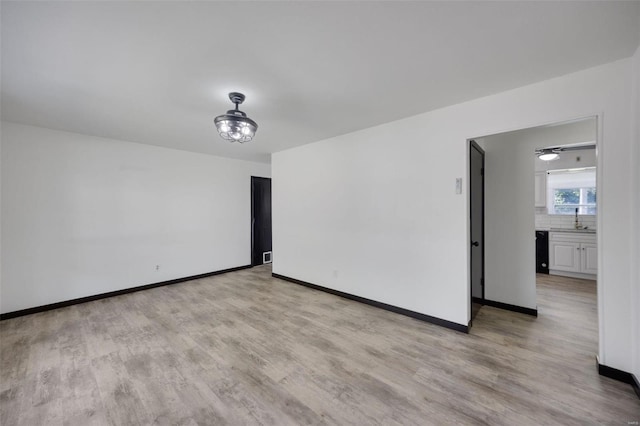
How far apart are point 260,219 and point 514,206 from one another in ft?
16.5

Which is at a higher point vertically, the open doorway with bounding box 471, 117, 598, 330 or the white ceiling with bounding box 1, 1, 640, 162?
the white ceiling with bounding box 1, 1, 640, 162

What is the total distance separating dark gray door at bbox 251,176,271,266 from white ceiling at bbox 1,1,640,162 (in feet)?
10.6

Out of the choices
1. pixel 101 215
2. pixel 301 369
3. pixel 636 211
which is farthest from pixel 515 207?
pixel 101 215

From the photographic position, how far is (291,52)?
1858 mm

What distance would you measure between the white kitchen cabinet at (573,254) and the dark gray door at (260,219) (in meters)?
6.13

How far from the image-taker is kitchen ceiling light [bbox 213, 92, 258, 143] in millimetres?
2414

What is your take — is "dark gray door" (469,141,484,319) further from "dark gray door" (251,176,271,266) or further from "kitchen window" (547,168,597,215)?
"dark gray door" (251,176,271,266)

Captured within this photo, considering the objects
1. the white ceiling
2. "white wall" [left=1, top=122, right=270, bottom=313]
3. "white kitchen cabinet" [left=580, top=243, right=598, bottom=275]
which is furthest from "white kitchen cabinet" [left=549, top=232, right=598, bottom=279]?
"white wall" [left=1, top=122, right=270, bottom=313]

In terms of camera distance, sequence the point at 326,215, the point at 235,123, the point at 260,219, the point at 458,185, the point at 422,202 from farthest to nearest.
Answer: the point at 260,219
the point at 326,215
the point at 422,202
the point at 458,185
the point at 235,123

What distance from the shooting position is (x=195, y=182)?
506cm

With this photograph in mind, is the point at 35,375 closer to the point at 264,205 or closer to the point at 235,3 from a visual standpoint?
the point at 235,3

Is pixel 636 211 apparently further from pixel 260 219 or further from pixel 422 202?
pixel 260 219

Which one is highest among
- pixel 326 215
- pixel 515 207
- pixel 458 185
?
pixel 458 185

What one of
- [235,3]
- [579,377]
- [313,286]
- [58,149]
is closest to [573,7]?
[235,3]
